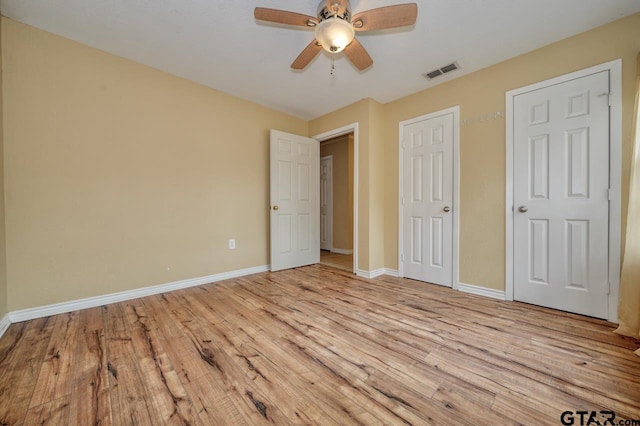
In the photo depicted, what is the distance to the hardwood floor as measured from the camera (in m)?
1.13

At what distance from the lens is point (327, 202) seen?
560 centimetres

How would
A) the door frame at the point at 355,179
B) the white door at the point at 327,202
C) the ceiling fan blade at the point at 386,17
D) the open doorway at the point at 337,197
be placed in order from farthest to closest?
the white door at the point at 327,202 < the open doorway at the point at 337,197 < the door frame at the point at 355,179 < the ceiling fan blade at the point at 386,17

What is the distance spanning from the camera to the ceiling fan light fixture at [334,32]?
1.53 meters

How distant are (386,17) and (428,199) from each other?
204cm

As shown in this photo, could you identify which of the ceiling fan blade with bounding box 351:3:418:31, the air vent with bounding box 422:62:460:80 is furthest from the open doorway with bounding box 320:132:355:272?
the ceiling fan blade with bounding box 351:3:418:31

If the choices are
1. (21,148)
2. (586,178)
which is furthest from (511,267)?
(21,148)

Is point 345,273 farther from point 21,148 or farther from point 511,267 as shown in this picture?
point 21,148

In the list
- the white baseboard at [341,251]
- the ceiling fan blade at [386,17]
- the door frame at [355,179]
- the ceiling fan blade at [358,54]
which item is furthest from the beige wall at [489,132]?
the white baseboard at [341,251]

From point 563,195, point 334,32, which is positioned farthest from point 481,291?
point 334,32

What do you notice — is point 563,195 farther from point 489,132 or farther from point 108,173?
point 108,173

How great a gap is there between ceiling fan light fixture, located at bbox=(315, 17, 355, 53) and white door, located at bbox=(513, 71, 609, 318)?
76.3 inches

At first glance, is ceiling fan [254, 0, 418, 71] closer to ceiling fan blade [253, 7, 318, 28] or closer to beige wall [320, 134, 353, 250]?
ceiling fan blade [253, 7, 318, 28]

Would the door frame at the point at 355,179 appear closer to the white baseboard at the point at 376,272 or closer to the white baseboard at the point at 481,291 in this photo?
the white baseboard at the point at 376,272

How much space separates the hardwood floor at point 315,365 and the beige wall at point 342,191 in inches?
114
